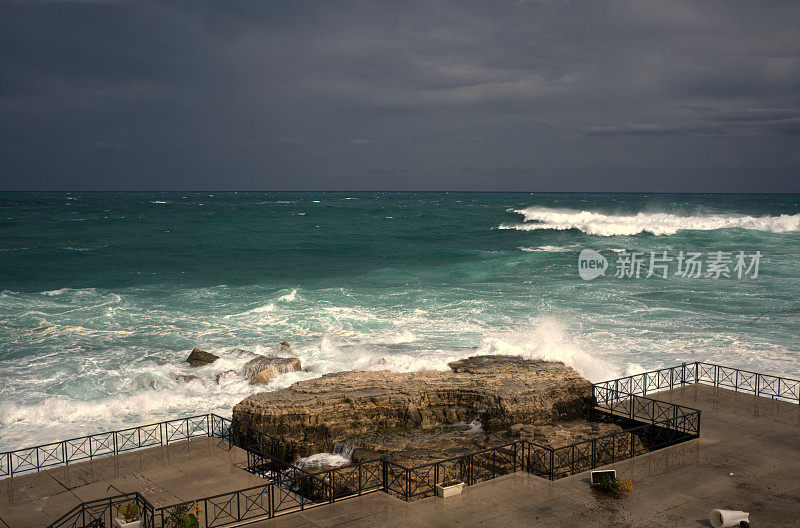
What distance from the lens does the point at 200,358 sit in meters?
25.3

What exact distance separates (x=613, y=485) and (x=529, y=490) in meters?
1.69

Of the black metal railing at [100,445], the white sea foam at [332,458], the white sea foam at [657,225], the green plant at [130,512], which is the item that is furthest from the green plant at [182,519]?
the white sea foam at [657,225]

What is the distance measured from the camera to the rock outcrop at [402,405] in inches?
656

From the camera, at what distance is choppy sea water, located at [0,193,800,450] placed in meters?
23.4

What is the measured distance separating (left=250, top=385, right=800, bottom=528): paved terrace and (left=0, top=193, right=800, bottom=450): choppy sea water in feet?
30.8

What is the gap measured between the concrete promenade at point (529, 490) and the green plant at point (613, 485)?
7.7 inches

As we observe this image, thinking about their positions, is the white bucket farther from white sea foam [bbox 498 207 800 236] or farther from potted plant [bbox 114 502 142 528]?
white sea foam [bbox 498 207 800 236]

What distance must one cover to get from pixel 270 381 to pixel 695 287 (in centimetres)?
3264

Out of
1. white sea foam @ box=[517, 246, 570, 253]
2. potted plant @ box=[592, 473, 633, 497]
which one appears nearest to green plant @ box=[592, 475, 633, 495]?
potted plant @ box=[592, 473, 633, 497]

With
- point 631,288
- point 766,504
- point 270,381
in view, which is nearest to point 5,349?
point 270,381

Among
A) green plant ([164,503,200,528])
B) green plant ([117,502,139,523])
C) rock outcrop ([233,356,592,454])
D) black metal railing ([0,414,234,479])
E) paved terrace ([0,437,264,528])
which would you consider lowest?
black metal railing ([0,414,234,479])

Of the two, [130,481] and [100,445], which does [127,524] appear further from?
[100,445]

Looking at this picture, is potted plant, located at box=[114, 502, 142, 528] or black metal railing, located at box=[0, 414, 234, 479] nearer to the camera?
potted plant, located at box=[114, 502, 142, 528]

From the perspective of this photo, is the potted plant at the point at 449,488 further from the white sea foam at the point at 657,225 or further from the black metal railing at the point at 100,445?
the white sea foam at the point at 657,225
